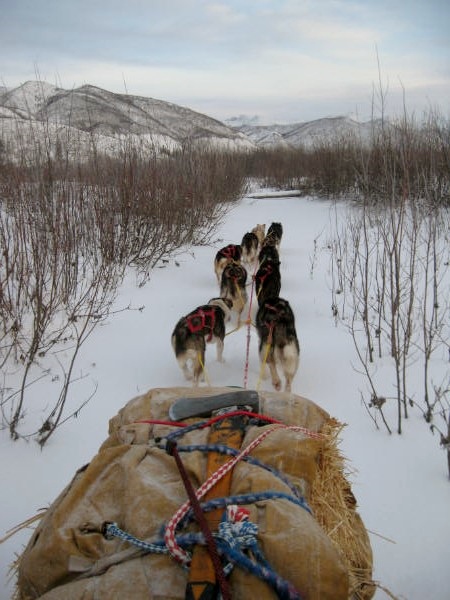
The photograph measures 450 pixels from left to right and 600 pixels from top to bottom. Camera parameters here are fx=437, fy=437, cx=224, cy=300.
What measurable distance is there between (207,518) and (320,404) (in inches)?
94.9

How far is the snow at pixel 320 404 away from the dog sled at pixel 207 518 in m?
0.64

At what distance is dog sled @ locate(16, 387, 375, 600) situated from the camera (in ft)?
3.48

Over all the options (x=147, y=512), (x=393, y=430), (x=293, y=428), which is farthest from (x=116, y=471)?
(x=393, y=430)

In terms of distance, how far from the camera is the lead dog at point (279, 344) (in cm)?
366

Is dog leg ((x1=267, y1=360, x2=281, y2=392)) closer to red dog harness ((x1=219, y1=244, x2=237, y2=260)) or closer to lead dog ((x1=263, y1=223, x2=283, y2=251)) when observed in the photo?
→ red dog harness ((x1=219, y1=244, x2=237, y2=260))

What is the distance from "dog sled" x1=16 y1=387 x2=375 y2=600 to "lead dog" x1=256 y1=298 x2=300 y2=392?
1925mm

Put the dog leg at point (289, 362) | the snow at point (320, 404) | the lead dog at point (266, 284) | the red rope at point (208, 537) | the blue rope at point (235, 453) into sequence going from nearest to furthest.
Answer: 1. the red rope at point (208, 537)
2. the blue rope at point (235, 453)
3. the snow at point (320, 404)
4. the dog leg at point (289, 362)
5. the lead dog at point (266, 284)

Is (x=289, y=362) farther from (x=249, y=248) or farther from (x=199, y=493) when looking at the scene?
(x=249, y=248)

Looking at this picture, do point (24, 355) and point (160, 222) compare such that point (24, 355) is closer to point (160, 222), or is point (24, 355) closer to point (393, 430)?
point (393, 430)

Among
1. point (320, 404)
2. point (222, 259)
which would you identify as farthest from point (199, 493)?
point (222, 259)

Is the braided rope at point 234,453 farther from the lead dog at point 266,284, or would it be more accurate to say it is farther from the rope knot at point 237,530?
the lead dog at point 266,284

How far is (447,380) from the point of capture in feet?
11.9

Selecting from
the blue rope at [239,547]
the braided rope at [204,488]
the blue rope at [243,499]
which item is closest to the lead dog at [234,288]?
the braided rope at [204,488]

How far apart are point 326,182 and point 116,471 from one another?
18200 mm
